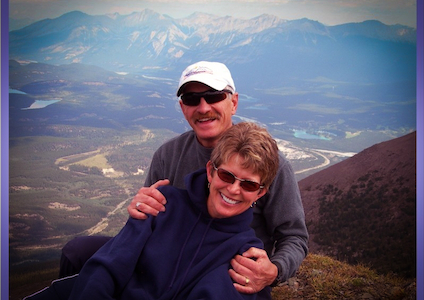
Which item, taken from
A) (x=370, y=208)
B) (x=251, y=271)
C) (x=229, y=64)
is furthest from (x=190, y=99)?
(x=229, y=64)

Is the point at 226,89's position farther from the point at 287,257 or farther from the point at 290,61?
the point at 290,61

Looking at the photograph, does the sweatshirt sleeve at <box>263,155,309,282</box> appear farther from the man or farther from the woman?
the woman

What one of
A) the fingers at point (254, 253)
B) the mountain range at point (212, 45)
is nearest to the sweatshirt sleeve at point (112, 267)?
the fingers at point (254, 253)

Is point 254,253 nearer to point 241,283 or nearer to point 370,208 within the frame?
point 241,283

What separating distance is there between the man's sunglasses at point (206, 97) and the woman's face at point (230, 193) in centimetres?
39

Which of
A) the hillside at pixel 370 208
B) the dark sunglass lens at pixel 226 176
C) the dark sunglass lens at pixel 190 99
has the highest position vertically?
the dark sunglass lens at pixel 190 99

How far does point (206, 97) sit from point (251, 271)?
0.76 m

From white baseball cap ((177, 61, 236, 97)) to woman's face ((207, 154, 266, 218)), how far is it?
40cm

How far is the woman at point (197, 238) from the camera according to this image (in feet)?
4.87

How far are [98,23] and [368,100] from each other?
289 cm

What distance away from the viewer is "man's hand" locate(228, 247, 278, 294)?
1.50m

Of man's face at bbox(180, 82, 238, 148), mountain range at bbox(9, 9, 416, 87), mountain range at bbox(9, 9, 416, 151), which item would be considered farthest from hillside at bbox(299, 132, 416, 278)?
man's face at bbox(180, 82, 238, 148)

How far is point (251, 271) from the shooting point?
1.51 m

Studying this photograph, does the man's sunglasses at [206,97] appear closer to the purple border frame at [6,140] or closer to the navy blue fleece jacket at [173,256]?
the navy blue fleece jacket at [173,256]
